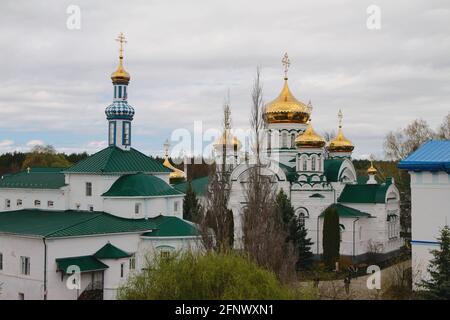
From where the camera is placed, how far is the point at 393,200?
111 ft

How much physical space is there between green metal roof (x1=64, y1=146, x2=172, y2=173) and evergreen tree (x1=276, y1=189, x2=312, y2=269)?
583cm

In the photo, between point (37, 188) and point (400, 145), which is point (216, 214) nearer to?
point (37, 188)

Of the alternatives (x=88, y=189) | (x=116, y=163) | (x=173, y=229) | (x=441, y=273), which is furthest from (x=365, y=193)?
(x=441, y=273)

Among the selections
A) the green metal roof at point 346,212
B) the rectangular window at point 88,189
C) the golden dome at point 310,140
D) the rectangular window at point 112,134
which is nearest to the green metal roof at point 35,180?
the rectangular window at point 88,189

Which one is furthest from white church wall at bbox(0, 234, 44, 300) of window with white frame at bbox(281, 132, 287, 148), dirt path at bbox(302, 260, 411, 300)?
window with white frame at bbox(281, 132, 287, 148)

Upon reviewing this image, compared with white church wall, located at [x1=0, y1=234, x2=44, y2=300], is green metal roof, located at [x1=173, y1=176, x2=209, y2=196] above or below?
above

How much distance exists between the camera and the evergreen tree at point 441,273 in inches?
649

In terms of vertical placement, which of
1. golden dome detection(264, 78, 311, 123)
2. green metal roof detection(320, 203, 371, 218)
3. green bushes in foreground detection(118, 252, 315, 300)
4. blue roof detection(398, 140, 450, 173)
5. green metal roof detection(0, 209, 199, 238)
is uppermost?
golden dome detection(264, 78, 311, 123)

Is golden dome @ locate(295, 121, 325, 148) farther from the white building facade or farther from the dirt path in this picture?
the white building facade

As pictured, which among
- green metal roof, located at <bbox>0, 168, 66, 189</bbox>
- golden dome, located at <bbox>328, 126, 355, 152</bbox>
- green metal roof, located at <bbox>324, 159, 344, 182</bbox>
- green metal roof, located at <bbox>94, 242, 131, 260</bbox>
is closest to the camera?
green metal roof, located at <bbox>94, 242, 131, 260</bbox>

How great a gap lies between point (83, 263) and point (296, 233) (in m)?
10.7

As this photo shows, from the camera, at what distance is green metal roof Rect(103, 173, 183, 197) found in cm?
2611

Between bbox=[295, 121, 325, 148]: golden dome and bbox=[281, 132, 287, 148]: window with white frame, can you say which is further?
bbox=[281, 132, 287, 148]: window with white frame

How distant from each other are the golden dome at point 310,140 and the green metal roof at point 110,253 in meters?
12.2
